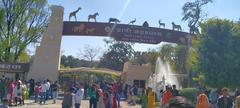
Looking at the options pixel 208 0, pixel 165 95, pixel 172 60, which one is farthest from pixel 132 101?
pixel 172 60

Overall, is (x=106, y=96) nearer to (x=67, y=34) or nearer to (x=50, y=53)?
(x=67, y=34)

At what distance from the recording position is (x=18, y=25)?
156ft

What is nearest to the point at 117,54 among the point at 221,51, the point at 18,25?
the point at 18,25

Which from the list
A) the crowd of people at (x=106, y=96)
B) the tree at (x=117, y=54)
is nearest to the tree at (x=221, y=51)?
the crowd of people at (x=106, y=96)

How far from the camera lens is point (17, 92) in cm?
2650

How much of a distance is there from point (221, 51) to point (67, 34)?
12.3m

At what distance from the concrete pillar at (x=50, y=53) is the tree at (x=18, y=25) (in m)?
8.77

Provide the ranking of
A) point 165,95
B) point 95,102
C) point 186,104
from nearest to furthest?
point 186,104, point 165,95, point 95,102

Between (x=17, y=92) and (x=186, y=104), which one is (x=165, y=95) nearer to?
(x=17, y=92)

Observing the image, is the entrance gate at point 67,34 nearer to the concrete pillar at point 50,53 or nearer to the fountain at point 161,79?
the concrete pillar at point 50,53

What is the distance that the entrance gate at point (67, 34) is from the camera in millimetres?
36969

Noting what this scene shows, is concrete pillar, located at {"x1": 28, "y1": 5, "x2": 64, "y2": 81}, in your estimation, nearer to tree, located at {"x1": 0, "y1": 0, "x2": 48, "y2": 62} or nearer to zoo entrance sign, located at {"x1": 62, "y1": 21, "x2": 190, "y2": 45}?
zoo entrance sign, located at {"x1": 62, "y1": 21, "x2": 190, "y2": 45}

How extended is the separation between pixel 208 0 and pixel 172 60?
1516 centimetres

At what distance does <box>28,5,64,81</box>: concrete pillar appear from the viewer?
38031 millimetres
